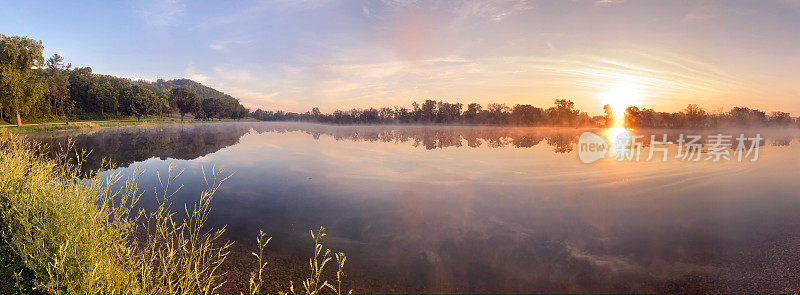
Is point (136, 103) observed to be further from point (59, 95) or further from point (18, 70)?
point (18, 70)

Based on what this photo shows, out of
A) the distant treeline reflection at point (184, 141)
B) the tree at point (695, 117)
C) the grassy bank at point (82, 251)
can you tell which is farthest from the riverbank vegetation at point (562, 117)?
the grassy bank at point (82, 251)

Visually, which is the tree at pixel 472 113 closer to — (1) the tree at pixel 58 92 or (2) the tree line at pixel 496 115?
(2) the tree line at pixel 496 115

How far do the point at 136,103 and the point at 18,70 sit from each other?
2181 inches

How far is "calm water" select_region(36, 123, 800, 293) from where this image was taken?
26.5 ft

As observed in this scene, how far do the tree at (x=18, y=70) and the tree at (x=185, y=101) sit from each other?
83.8 metres

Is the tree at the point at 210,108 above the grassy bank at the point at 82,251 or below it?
above

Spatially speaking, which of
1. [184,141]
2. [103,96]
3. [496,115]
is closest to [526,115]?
[496,115]

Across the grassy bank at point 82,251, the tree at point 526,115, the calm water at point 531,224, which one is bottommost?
the calm water at point 531,224

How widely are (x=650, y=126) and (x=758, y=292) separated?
193009 millimetres

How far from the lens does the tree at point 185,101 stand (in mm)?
141500

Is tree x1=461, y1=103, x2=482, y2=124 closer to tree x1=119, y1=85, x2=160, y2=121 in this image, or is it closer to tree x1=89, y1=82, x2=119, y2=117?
tree x1=119, y1=85, x2=160, y2=121

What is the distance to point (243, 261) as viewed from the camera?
28.8 ft

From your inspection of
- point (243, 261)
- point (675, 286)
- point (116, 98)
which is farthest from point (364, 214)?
point (116, 98)

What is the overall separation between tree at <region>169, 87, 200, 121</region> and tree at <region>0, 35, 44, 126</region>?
83.8m
